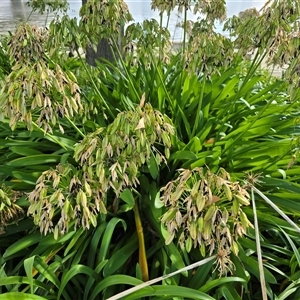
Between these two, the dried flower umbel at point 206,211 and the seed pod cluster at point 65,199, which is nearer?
the dried flower umbel at point 206,211

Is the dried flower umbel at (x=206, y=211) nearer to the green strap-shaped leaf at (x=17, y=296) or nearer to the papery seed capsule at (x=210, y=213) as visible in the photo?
the papery seed capsule at (x=210, y=213)

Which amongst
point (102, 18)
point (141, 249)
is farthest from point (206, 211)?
point (102, 18)

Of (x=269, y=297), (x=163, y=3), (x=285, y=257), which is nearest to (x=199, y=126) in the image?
(x=163, y=3)

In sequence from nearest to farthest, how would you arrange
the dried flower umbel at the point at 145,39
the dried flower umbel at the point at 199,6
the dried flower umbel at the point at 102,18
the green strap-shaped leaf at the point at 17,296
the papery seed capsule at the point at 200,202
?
the papery seed capsule at the point at 200,202
the green strap-shaped leaf at the point at 17,296
the dried flower umbel at the point at 102,18
the dried flower umbel at the point at 199,6
the dried flower umbel at the point at 145,39

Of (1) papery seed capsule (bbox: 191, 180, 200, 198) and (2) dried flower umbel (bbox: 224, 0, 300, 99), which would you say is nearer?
(1) papery seed capsule (bbox: 191, 180, 200, 198)

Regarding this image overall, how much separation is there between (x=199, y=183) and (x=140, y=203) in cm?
86

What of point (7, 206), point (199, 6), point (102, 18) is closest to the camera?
point (7, 206)

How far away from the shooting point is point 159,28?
2166 mm

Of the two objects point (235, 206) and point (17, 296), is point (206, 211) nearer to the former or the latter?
point (235, 206)

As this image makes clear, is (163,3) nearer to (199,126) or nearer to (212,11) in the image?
(212,11)

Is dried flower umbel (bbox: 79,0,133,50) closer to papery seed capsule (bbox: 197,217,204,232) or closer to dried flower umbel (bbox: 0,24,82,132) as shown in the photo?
dried flower umbel (bbox: 0,24,82,132)

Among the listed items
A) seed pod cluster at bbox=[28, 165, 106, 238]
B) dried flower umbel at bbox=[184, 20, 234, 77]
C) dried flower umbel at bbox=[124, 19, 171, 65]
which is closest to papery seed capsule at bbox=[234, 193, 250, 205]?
seed pod cluster at bbox=[28, 165, 106, 238]

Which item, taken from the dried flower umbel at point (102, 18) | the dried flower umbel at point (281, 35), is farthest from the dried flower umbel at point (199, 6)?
the dried flower umbel at point (281, 35)

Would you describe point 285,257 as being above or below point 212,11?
below
